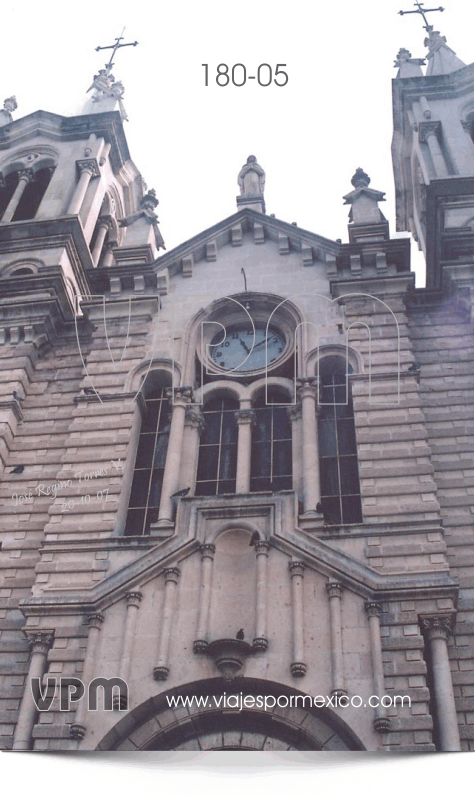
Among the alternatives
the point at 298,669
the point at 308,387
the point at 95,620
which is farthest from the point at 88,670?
the point at 308,387

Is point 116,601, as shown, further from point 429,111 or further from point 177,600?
point 429,111

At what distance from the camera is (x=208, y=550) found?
1502 centimetres

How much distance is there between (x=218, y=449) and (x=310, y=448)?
2.05 m

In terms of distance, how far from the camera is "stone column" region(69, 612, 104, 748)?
1300 centimetres

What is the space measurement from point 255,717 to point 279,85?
10720 mm

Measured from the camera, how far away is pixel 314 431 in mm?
17391

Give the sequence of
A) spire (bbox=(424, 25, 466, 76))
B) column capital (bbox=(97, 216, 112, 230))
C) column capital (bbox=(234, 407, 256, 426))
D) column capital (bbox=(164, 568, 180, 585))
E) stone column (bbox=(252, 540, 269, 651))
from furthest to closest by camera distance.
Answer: column capital (bbox=(97, 216, 112, 230)) → spire (bbox=(424, 25, 466, 76)) → column capital (bbox=(234, 407, 256, 426)) → column capital (bbox=(164, 568, 180, 585)) → stone column (bbox=(252, 540, 269, 651))

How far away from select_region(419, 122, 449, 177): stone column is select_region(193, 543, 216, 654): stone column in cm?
1235

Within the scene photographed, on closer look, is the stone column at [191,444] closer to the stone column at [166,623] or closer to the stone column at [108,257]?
the stone column at [166,623]

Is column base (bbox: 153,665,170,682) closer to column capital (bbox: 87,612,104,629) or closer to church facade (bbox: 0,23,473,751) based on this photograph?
church facade (bbox: 0,23,473,751)

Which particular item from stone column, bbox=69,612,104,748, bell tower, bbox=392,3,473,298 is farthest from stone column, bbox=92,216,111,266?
stone column, bbox=69,612,104,748

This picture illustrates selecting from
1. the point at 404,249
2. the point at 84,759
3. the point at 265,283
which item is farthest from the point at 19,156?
the point at 84,759

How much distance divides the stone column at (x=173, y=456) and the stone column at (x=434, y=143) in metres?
9.26

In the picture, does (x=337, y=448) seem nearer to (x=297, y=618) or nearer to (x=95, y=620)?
(x=297, y=618)
